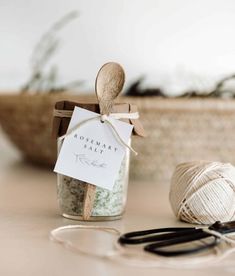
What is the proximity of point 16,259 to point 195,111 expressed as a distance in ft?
2.01

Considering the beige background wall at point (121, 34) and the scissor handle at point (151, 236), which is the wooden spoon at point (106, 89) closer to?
the scissor handle at point (151, 236)

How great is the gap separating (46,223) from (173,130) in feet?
1.44

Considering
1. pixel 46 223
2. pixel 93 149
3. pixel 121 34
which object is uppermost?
pixel 121 34

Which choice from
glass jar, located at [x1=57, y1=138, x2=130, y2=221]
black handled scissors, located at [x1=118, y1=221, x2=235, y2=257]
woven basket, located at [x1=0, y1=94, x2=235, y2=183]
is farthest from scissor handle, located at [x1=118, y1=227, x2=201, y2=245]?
woven basket, located at [x1=0, y1=94, x2=235, y2=183]

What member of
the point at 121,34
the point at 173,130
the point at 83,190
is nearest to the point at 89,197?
the point at 83,190

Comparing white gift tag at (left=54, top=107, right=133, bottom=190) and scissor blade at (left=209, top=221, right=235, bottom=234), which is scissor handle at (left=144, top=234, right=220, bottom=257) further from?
white gift tag at (left=54, top=107, right=133, bottom=190)

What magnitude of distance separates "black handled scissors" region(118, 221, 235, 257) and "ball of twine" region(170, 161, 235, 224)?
0.23 feet

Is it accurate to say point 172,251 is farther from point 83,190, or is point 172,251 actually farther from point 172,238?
point 83,190

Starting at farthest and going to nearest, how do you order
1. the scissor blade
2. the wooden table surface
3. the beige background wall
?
1. the beige background wall
2. the scissor blade
3. the wooden table surface

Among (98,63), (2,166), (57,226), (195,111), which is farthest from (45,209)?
Result: (98,63)

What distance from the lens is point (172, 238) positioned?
719 millimetres

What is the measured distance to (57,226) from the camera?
2.71ft

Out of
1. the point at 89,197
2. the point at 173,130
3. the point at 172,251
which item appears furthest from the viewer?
the point at 173,130

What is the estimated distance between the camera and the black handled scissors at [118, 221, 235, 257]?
670mm
